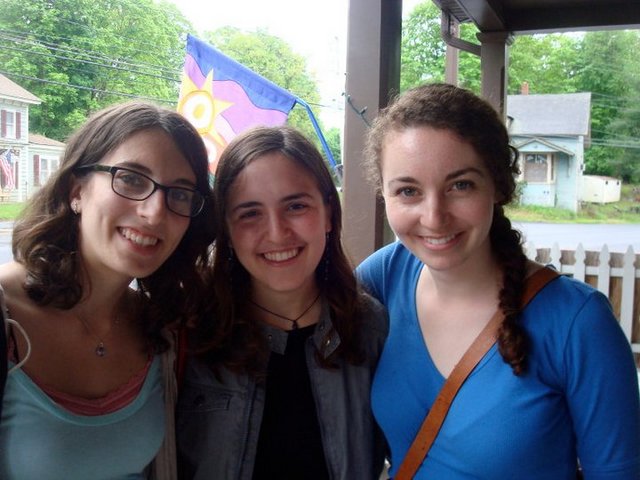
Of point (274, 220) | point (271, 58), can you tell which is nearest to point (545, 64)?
point (271, 58)

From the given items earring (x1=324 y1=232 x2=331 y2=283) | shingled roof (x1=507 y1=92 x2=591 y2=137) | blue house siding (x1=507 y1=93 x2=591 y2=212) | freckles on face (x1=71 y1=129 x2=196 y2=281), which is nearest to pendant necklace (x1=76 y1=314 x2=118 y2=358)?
freckles on face (x1=71 y1=129 x2=196 y2=281)

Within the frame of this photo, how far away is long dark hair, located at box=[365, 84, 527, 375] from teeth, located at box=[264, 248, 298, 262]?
374 millimetres

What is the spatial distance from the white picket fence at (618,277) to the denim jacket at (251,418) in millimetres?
5810

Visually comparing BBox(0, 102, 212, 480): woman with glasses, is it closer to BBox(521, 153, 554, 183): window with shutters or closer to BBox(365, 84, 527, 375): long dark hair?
BBox(365, 84, 527, 375): long dark hair

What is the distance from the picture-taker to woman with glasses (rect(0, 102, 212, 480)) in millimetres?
1259

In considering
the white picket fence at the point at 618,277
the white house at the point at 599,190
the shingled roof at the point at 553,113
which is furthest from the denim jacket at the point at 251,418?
the shingled roof at the point at 553,113

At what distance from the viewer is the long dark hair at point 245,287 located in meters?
1.61

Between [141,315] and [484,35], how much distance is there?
3.84 metres

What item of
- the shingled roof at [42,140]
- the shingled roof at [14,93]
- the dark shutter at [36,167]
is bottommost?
the dark shutter at [36,167]

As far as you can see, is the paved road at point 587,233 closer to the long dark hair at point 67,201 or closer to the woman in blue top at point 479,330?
the woman in blue top at point 479,330

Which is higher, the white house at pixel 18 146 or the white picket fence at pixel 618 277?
the white house at pixel 18 146

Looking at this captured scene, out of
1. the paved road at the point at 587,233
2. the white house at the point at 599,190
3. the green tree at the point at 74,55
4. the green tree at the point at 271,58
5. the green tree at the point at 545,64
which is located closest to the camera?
the green tree at the point at 74,55

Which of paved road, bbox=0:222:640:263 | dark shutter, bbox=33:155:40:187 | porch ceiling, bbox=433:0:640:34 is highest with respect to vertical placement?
porch ceiling, bbox=433:0:640:34

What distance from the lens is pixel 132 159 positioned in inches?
53.9
